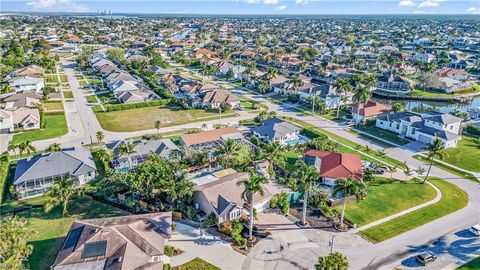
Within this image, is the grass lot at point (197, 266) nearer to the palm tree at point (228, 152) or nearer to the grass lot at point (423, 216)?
the grass lot at point (423, 216)

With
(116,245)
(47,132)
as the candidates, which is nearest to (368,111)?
(116,245)

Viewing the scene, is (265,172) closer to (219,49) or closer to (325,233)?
(325,233)

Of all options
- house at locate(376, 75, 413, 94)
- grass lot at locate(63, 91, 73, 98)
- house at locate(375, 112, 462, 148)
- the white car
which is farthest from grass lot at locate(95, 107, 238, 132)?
house at locate(376, 75, 413, 94)

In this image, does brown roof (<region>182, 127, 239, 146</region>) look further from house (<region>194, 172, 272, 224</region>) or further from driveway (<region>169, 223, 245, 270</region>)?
driveway (<region>169, 223, 245, 270</region>)

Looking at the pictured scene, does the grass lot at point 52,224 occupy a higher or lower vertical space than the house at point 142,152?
lower

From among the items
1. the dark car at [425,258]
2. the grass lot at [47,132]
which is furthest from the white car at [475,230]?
the grass lot at [47,132]

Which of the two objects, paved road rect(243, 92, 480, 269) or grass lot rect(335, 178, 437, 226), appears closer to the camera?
paved road rect(243, 92, 480, 269)

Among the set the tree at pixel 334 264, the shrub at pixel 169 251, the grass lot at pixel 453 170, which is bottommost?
the shrub at pixel 169 251
